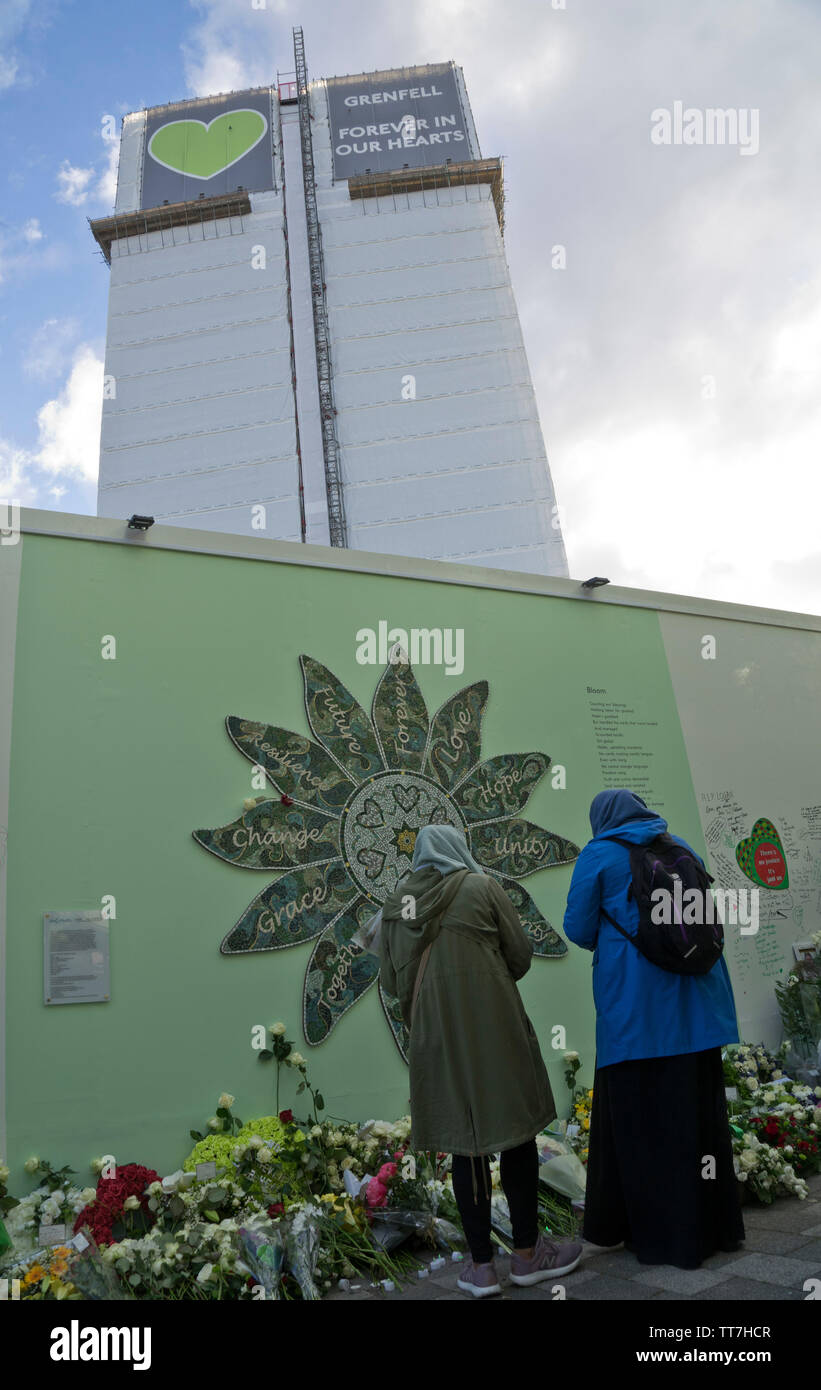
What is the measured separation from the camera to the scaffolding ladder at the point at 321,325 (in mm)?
22562

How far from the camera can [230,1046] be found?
139 inches

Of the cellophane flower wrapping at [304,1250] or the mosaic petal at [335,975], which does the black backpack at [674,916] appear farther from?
the mosaic petal at [335,975]

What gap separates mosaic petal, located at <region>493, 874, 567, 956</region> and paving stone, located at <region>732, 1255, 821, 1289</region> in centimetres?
198

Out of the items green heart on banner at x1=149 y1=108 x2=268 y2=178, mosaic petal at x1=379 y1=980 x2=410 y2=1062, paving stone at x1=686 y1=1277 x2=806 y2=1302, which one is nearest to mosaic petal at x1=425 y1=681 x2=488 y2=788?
mosaic petal at x1=379 y1=980 x2=410 y2=1062

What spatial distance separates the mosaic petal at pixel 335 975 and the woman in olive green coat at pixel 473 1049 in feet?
3.87

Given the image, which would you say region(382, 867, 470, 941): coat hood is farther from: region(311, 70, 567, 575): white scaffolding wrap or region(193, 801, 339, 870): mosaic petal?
region(311, 70, 567, 575): white scaffolding wrap

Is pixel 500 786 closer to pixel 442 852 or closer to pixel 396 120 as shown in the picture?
pixel 442 852

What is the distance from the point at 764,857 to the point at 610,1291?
3.61 metres

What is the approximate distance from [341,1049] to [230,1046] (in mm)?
479

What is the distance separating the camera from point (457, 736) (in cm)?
455

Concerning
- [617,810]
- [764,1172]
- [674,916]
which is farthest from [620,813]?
[764,1172]

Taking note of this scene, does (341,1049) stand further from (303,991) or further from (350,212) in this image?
(350,212)

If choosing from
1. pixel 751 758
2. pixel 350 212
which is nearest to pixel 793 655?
pixel 751 758

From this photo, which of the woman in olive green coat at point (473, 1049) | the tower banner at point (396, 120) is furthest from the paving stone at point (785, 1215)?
the tower banner at point (396, 120)
